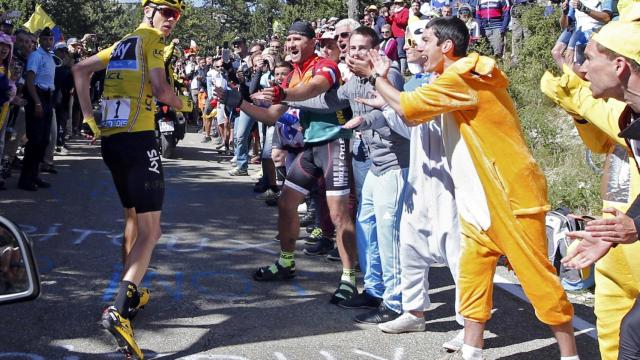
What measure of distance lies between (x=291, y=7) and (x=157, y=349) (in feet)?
96.0

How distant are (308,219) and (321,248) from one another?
1491 millimetres

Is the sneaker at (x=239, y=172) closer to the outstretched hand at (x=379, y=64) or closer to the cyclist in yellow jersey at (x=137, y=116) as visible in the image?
the cyclist in yellow jersey at (x=137, y=116)

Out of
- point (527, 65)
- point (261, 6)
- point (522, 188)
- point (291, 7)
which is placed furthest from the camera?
point (261, 6)

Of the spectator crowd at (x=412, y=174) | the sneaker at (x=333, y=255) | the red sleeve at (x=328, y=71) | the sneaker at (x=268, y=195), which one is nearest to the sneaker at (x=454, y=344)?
the spectator crowd at (x=412, y=174)

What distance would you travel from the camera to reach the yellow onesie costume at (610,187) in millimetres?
3664

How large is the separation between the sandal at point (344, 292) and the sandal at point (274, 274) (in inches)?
24.5

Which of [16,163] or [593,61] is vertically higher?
[593,61]

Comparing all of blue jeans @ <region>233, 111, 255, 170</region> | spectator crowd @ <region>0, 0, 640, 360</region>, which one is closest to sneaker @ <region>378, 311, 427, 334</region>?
spectator crowd @ <region>0, 0, 640, 360</region>

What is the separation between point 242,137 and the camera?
1234cm

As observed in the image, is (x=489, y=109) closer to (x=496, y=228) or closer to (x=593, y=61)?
(x=496, y=228)

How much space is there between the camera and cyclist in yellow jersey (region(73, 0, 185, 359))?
16.4 feet

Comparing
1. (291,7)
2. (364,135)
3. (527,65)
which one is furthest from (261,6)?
(364,135)

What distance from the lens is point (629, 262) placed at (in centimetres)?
362

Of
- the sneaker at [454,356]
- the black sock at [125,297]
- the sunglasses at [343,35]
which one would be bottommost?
the sneaker at [454,356]
